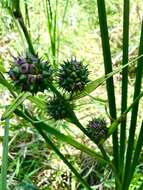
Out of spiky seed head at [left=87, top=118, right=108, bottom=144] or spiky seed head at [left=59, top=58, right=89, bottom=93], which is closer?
spiky seed head at [left=59, top=58, right=89, bottom=93]

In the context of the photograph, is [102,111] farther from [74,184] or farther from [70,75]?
[70,75]

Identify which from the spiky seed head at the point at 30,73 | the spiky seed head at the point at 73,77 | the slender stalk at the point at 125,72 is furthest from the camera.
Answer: the slender stalk at the point at 125,72

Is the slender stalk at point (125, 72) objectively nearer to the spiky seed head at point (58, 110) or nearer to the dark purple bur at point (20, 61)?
the spiky seed head at point (58, 110)

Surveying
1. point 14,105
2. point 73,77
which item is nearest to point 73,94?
point 73,77

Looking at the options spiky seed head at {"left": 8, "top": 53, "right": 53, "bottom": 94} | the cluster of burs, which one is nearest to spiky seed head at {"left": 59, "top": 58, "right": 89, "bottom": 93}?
the cluster of burs

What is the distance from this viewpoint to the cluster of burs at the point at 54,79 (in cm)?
76

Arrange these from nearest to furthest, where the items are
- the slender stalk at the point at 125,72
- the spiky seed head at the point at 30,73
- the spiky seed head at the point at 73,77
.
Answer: the spiky seed head at the point at 30,73 → the spiky seed head at the point at 73,77 → the slender stalk at the point at 125,72

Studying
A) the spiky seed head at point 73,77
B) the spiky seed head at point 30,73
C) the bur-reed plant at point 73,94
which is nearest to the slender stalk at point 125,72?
the bur-reed plant at point 73,94

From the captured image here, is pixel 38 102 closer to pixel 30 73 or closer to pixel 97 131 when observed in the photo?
pixel 97 131

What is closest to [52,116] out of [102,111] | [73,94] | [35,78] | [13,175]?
[73,94]

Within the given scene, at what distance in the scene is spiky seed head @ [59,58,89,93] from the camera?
89cm

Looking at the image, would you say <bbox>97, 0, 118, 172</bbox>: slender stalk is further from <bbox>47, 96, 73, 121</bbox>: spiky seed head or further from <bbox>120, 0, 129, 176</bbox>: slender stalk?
<bbox>47, 96, 73, 121</bbox>: spiky seed head

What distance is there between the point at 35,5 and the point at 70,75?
1.53m

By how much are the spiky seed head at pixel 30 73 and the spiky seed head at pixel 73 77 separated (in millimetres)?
107
